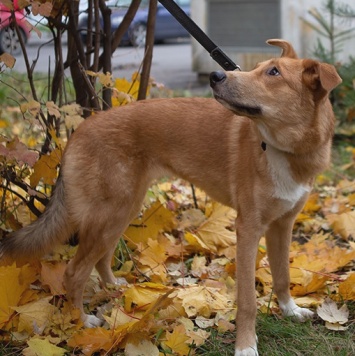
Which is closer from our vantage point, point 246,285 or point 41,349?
point 41,349

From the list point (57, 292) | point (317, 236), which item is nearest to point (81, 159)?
point (57, 292)

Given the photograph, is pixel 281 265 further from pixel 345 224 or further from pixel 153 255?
pixel 345 224

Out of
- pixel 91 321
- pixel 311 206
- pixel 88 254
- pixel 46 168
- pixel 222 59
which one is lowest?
pixel 311 206

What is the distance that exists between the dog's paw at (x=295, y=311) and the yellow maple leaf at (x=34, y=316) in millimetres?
1259

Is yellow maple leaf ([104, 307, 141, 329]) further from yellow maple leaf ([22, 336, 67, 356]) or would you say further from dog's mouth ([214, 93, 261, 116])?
dog's mouth ([214, 93, 261, 116])

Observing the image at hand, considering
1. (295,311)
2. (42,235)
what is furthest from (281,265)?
(42,235)

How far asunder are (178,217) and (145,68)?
3.98 ft

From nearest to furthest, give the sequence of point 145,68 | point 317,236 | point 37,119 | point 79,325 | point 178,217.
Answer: point 79,325, point 37,119, point 145,68, point 317,236, point 178,217

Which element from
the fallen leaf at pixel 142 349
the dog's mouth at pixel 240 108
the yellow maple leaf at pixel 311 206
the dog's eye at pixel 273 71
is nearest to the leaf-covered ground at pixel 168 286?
the fallen leaf at pixel 142 349

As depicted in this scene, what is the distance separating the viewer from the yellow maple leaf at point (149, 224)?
14.2ft

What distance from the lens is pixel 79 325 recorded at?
11.3ft

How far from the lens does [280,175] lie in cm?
326

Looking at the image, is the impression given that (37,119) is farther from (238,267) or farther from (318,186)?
(318,186)

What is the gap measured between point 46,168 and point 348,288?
1886 millimetres
